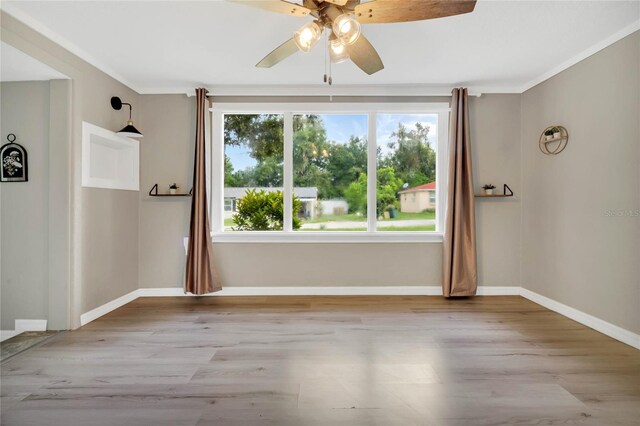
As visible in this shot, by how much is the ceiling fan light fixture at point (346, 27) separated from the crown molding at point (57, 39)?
7.81 ft

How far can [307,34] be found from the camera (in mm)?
1745

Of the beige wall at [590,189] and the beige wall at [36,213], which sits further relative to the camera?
the beige wall at [36,213]

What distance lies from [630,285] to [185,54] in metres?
4.32

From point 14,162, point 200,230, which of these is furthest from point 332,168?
point 14,162

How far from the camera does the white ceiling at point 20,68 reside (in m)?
2.32

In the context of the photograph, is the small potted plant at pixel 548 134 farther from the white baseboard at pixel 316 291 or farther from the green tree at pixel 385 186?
the white baseboard at pixel 316 291

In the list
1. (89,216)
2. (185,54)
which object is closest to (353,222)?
(185,54)

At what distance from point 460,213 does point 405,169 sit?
0.84 m

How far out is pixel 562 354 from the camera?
234 centimetres

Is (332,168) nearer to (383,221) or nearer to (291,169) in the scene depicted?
(291,169)

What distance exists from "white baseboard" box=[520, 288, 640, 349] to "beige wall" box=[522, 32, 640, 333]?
53 millimetres

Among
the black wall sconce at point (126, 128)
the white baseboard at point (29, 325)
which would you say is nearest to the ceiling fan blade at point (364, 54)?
the black wall sconce at point (126, 128)

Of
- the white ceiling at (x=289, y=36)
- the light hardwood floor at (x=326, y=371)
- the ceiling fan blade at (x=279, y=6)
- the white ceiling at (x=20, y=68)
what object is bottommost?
the light hardwood floor at (x=326, y=371)

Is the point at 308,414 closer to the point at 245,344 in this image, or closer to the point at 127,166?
the point at 245,344
